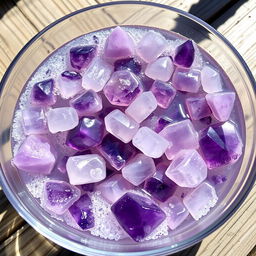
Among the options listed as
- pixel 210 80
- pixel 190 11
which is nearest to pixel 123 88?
pixel 210 80

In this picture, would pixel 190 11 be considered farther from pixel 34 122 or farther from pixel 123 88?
pixel 34 122

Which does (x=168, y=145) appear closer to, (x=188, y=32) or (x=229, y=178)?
(x=229, y=178)

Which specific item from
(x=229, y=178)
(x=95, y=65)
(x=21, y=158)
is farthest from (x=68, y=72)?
(x=229, y=178)

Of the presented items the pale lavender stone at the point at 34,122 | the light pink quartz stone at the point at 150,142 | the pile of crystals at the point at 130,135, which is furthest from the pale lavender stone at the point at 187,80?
the pale lavender stone at the point at 34,122

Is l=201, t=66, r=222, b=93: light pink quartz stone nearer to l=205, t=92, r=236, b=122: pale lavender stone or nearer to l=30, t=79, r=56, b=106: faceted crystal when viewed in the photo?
l=205, t=92, r=236, b=122: pale lavender stone

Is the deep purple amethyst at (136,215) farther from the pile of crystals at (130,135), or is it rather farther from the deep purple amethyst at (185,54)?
the deep purple amethyst at (185,54)

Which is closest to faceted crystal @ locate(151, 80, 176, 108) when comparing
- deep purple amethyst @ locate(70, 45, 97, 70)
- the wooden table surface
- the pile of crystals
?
the pile of crystals

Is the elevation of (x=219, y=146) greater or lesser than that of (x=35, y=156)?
lesser
